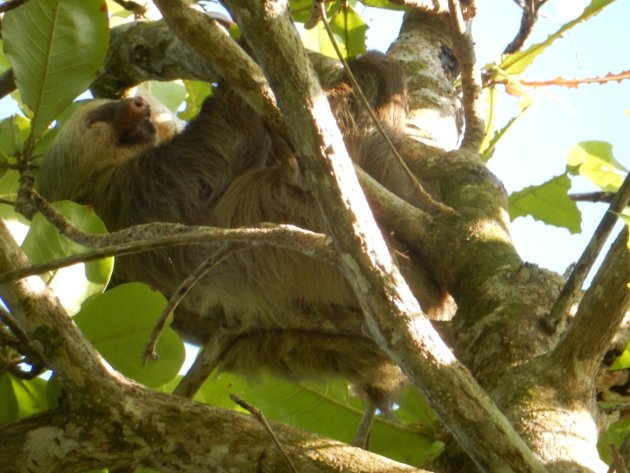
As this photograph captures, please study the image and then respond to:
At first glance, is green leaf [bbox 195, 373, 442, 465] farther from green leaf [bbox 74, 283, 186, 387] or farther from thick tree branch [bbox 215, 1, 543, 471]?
thick tree branch [bbox 215, 1, 543, 471]

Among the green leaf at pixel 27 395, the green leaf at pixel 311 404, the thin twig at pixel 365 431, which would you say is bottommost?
the green leaf at pixel 311 404

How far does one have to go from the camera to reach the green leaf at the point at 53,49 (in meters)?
2.98

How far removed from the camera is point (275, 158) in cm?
421

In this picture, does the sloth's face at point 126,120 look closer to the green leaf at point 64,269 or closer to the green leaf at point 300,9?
the green leaf at point 300,9

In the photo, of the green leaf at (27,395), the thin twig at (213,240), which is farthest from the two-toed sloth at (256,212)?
the thin twig at (213,240)

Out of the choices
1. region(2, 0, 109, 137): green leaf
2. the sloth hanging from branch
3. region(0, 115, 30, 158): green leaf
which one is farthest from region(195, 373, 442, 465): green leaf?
region(2, 0, 109, 137): green leaf

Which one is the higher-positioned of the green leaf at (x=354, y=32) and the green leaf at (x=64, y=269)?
the green leaf at (x=354, y=32)

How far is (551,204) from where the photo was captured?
436cm

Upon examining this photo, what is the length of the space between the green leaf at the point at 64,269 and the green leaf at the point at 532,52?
2432 millimetres

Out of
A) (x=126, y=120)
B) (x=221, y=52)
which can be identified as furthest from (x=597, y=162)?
(x=126, y=120)

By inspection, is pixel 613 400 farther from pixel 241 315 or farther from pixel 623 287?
pixel 241 315

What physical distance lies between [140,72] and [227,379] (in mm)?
1768

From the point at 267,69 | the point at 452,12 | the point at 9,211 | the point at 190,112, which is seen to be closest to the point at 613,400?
the point at 452,12

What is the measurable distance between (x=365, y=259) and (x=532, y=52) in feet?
9.65
